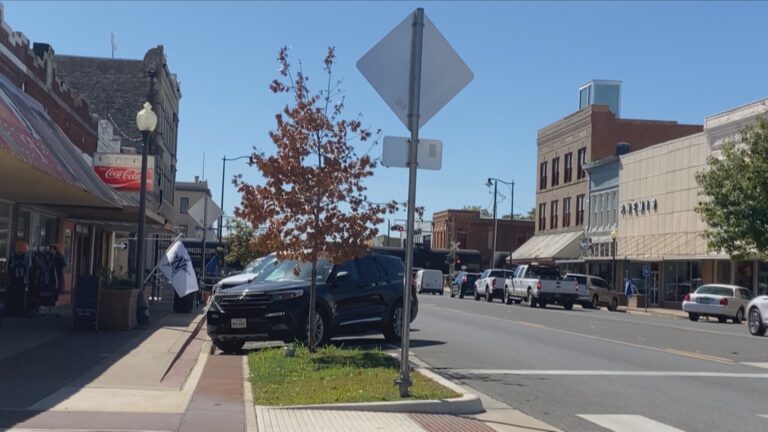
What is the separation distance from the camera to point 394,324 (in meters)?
18.0

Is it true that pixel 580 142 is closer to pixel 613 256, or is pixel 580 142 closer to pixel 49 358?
pixel 613 256

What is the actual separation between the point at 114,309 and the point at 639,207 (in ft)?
133

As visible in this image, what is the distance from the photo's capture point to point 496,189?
233 ft

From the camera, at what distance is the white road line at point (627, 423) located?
950cm

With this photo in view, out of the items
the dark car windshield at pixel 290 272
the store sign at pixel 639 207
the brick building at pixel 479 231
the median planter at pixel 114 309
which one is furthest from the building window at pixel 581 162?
the median planter at pixel 114 309

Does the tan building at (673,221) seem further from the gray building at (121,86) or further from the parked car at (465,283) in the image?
the gray building at (121,86)

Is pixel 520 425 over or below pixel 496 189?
below

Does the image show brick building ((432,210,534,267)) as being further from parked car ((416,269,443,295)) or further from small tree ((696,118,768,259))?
small tree ((696,118,768,259))

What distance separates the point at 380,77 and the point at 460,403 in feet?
11.9

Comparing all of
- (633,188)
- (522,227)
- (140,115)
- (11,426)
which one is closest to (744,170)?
(633,188)

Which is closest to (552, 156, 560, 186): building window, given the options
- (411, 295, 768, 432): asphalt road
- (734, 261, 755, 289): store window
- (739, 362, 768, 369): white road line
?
(734, 261, 755, 289): store window

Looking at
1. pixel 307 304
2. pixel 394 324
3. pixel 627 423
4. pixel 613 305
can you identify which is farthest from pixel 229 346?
pixel 613 305

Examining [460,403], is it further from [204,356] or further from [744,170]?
[744,170]

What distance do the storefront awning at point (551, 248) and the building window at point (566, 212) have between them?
0.82 metres
